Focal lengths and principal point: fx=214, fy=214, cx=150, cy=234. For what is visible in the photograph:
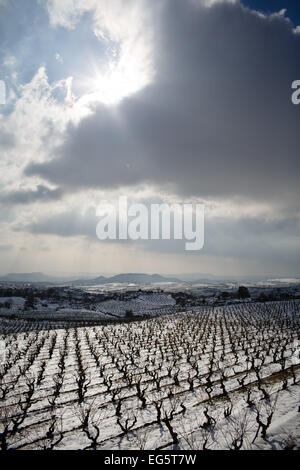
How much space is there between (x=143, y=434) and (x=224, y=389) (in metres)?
4.62

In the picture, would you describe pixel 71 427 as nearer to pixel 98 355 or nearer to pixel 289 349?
pixel 98 355

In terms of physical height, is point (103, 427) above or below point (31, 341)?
above

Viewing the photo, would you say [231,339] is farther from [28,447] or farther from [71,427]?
[28,447]

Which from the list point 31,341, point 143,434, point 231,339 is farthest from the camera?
point 31,341

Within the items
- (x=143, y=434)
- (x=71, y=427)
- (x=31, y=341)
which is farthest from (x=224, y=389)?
(x=31, y=341)

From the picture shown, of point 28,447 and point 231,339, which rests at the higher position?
point 28,447

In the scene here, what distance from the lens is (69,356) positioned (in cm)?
1781

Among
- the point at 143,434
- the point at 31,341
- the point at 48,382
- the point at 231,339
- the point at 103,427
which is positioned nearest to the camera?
the point at 143,434
